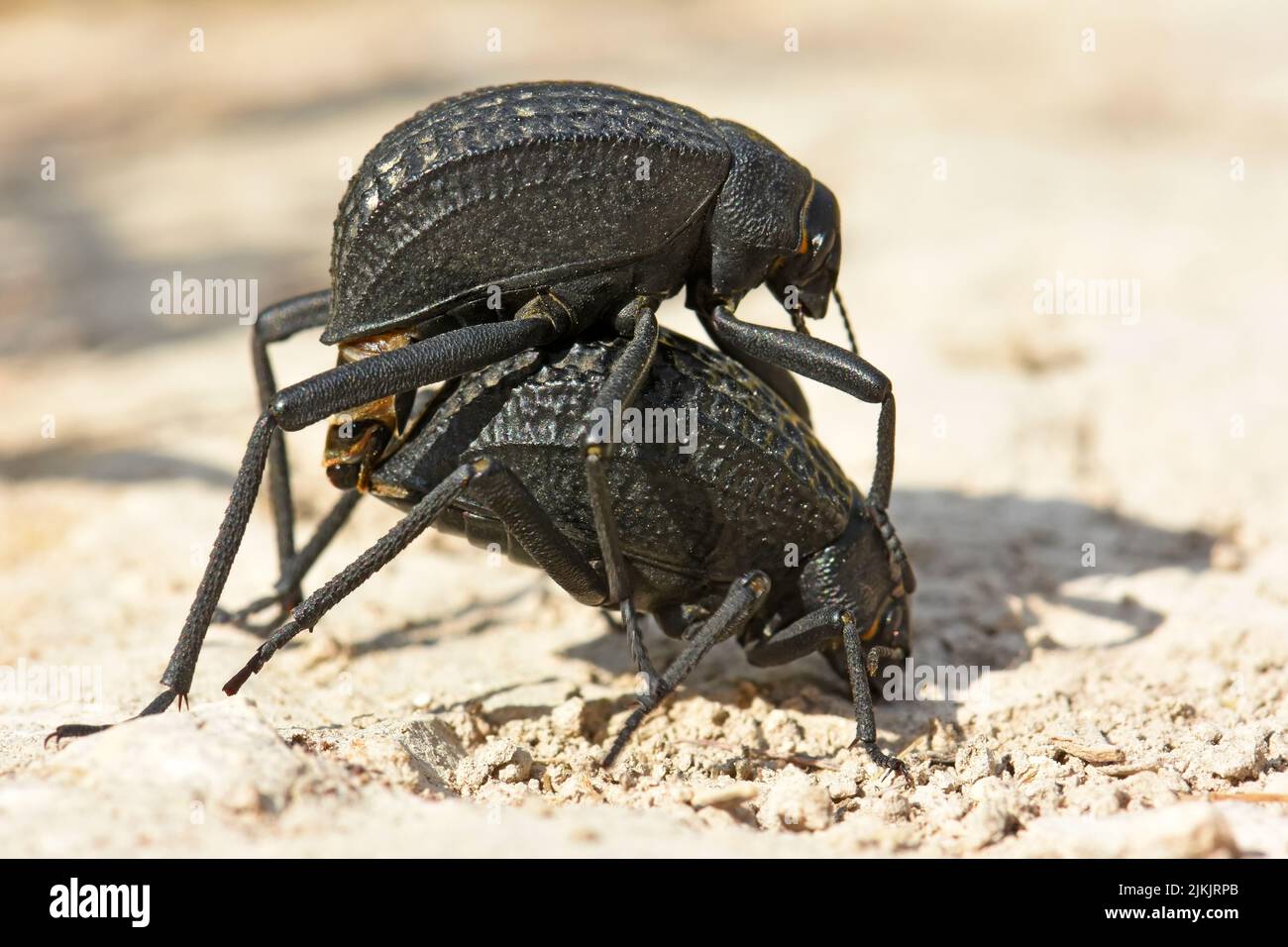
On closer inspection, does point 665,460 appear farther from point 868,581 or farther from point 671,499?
point 868,581

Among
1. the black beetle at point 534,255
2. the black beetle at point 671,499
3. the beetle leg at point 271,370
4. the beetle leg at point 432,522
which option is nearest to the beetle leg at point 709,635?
the black beetle at point 671,499

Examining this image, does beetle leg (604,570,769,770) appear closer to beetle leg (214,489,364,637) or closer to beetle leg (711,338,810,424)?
beetle leg (711,338,810,424)

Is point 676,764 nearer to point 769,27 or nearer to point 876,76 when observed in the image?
point 876,76

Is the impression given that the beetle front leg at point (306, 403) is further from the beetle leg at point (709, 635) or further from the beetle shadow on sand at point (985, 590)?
the beetle shadow on sand at point (985, 590)

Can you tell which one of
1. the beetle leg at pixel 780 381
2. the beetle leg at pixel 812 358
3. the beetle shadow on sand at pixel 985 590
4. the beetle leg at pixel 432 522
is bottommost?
the beetle shadow on sand at pixel 985 590

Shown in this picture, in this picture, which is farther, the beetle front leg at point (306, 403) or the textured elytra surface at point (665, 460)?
the textured elytra surface at point (665, 460)
